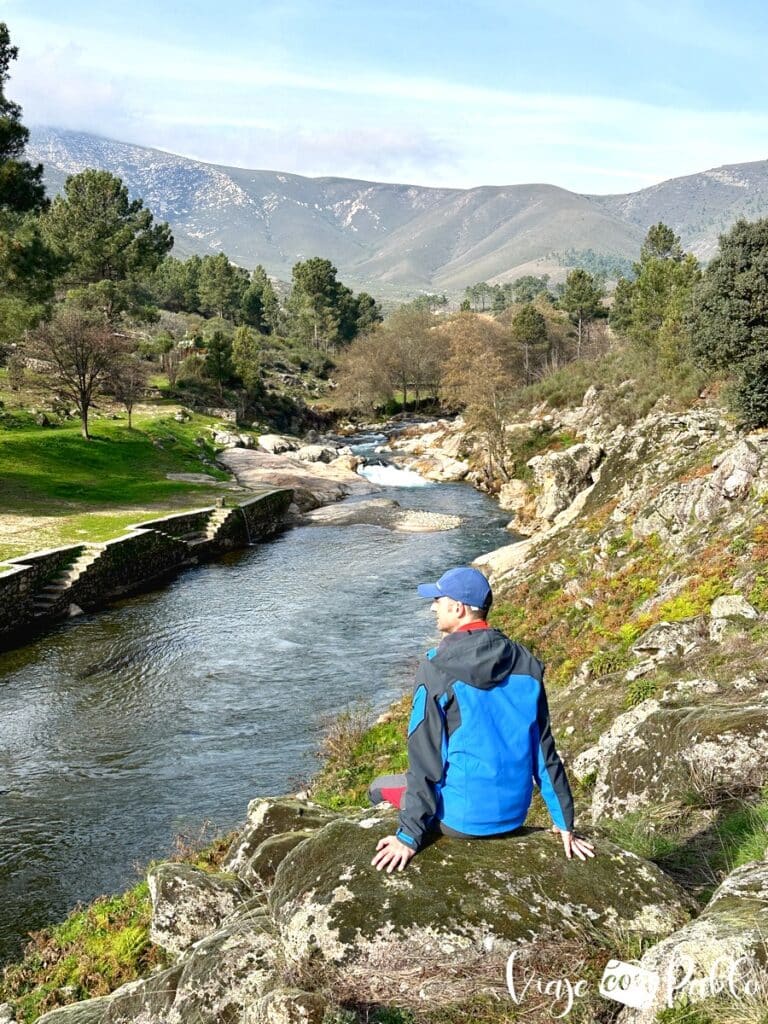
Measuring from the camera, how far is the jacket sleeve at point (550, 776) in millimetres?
4895

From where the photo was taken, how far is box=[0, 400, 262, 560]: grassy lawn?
32469mm

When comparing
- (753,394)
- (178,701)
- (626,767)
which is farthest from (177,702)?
(753,394)

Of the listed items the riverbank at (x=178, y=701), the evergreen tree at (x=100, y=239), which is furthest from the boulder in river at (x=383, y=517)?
the evergreen tree at (x=100, y=239)

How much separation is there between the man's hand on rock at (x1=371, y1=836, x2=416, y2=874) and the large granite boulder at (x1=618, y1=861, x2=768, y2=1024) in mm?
1475

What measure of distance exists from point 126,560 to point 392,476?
105 feet

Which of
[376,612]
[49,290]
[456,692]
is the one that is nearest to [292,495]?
[49,290]

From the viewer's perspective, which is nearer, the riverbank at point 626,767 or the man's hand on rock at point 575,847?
the riverbank at point 626,767

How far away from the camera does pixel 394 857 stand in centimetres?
475

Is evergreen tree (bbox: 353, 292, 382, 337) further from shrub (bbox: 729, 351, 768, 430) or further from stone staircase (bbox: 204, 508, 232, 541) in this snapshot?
shrub (bbox: 729, 351, 768, 430)

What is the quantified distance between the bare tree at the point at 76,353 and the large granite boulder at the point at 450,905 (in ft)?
158

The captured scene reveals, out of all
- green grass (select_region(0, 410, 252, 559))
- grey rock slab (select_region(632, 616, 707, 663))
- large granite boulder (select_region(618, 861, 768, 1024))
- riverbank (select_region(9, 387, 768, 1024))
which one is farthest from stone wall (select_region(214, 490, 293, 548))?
large granite boulder (select_region(618, 861, 768, 1024))

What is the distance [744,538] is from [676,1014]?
13809 mm

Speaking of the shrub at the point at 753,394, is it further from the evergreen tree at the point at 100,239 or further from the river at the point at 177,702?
the evergreen tree at the point at 100,239

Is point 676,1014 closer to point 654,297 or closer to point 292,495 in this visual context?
point 292,495
